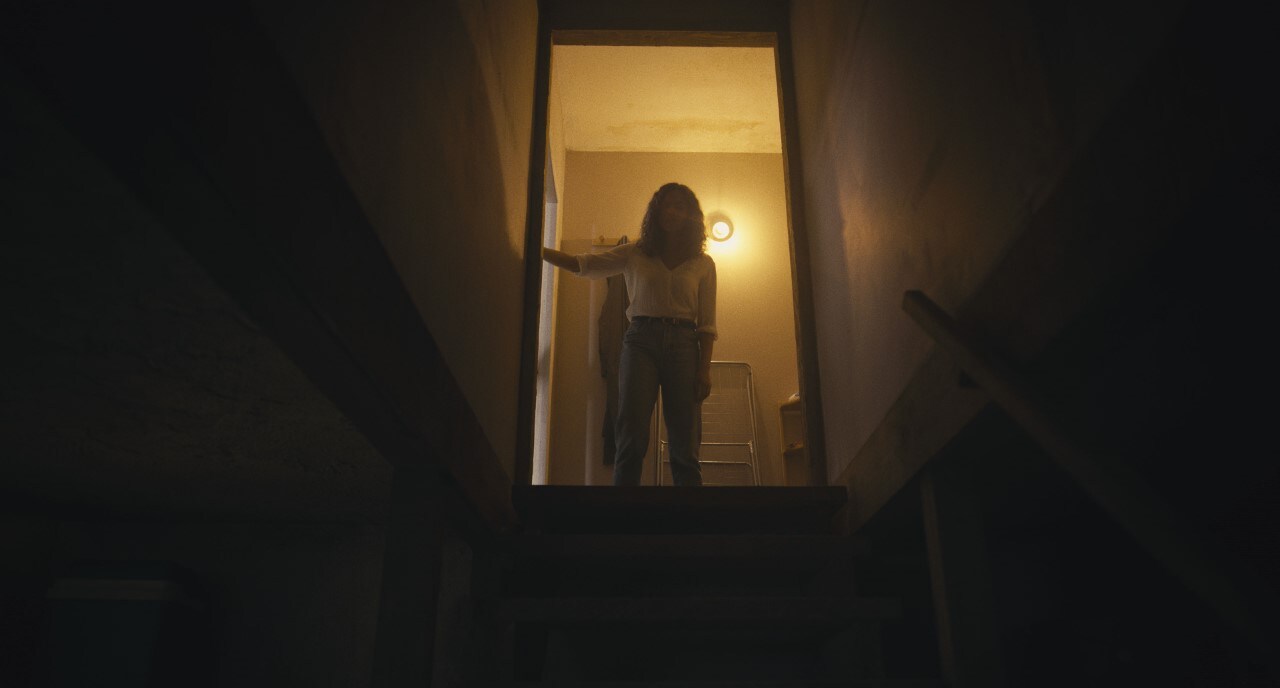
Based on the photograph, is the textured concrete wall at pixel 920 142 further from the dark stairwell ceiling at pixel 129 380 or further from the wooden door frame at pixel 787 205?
the dark stairwell ceiling at pixel 129 380

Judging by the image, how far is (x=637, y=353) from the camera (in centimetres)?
351

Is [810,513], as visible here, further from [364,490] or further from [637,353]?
[364,490]

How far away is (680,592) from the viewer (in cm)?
321

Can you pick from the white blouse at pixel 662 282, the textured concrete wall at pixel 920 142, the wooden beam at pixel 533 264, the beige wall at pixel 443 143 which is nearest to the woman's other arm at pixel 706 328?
the white blouse at pixel 662 282

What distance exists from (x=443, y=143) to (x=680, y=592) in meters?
1.80

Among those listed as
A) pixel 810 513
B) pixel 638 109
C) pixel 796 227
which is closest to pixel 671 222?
pixel 796 227

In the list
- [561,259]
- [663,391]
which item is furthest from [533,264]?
[663,391]

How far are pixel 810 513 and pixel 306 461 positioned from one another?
156 cm

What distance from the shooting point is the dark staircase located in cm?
237

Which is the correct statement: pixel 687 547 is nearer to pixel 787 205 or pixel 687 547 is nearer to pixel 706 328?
pixel 706 328

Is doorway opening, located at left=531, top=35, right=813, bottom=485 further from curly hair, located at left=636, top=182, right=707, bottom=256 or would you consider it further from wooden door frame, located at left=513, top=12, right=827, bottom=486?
curly hair, located at left=636, top=182, right=707, bottom=256

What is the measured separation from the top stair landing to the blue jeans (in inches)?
14.8

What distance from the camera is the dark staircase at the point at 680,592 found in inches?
93.2

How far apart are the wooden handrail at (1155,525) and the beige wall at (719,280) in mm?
3782
